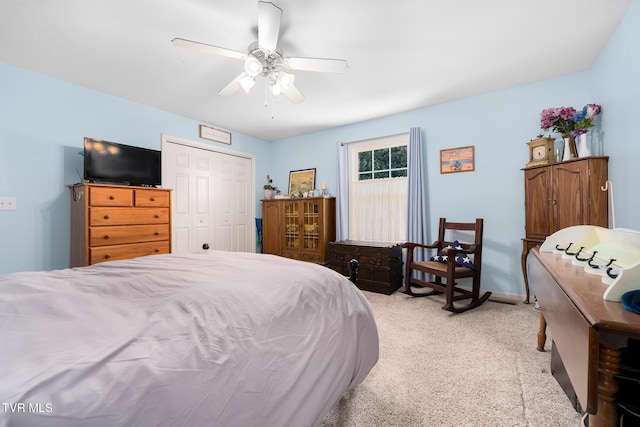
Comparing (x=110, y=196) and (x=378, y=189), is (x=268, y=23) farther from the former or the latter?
(x=378, y=189)

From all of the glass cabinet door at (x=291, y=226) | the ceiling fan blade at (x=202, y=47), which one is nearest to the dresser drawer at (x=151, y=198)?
the ceiling fan blade at (x=202, y=47)

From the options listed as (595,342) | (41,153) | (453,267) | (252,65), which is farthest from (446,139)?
(41,153)

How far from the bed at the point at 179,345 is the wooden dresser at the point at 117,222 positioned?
133 cm

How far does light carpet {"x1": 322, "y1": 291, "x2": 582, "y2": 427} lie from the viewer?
4.25 ft

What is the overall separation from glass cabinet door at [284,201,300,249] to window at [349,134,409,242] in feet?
2.99

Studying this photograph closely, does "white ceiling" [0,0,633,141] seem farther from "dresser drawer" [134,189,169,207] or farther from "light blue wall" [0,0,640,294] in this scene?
"dresser drawer" [134,189,169,207]

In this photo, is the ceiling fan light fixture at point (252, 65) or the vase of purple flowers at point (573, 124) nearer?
the ceiling fan light fixture at point (252, 65)

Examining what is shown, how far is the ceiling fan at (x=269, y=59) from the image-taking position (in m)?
1.71

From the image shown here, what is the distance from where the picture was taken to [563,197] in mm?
2375

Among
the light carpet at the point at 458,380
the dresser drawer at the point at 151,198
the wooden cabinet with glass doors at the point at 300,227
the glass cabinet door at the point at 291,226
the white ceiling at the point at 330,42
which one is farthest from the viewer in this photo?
the glass cabinet door at the point at 291,226

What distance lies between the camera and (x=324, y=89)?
3.00 metres

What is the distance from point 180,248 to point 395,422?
11.6ft

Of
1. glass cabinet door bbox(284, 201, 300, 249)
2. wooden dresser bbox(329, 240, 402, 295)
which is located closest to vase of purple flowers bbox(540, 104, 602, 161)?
wooden dresser bbox(329, 240, 402, 295)

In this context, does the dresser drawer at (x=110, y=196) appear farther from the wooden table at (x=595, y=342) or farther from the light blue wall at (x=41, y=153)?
the wooden table at (x=595, y=342)
